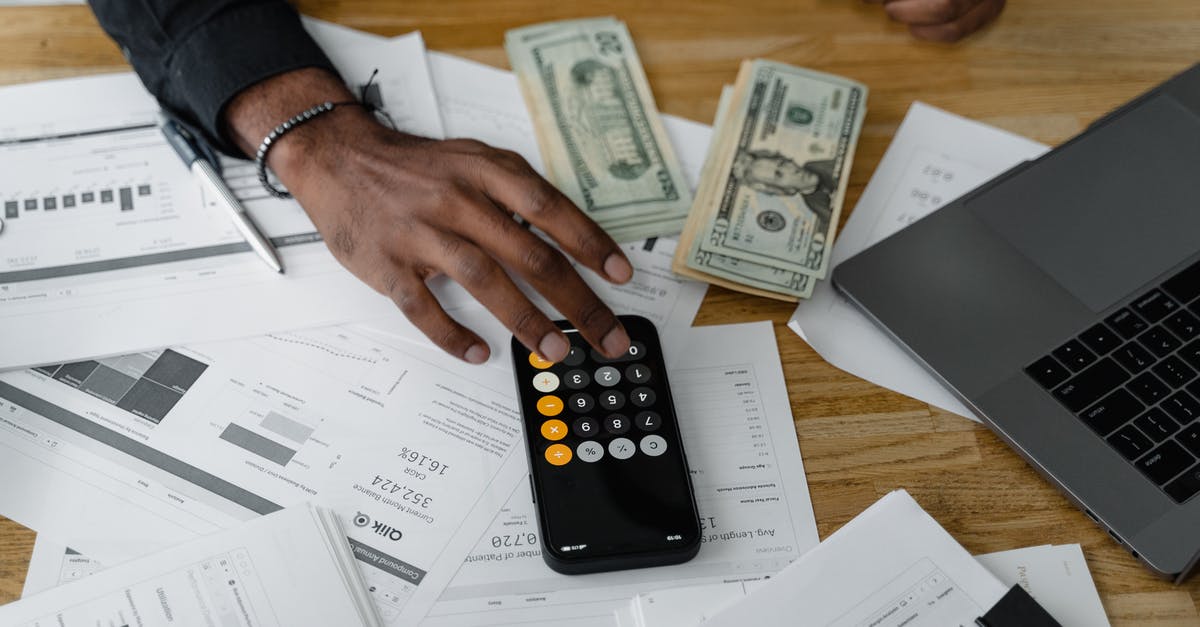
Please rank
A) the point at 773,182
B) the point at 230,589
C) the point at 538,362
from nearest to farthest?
the point at 230,589 < the point at 538,362 < the point at 773,182

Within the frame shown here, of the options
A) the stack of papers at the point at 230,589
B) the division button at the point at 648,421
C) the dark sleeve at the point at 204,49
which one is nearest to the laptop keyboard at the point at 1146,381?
the division button at the point at 648,421

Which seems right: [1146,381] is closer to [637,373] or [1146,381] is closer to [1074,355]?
Result: [1074,355]

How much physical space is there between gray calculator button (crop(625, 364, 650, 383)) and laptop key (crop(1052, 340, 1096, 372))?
280 millimetres

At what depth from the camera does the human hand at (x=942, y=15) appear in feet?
2.89

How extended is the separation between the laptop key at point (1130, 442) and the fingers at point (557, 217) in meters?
0.34

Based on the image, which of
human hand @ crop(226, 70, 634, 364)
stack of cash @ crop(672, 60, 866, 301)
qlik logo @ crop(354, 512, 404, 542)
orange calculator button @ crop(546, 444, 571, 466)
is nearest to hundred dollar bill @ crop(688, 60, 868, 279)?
stack of cash @ crop(672, 60, 866, 301)

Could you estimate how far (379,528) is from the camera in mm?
633

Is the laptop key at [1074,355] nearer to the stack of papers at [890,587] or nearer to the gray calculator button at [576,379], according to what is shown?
the stack of papers at [890,587]

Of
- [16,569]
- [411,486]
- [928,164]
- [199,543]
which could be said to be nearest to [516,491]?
[411,486]

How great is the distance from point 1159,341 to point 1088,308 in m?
0.05

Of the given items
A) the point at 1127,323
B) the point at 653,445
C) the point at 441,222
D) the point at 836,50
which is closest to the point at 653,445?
the point at 653,445

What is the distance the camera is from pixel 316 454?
0.66 metres

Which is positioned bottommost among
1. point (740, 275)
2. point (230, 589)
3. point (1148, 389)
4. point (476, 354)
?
point (230, 589)

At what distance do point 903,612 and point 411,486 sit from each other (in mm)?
314
